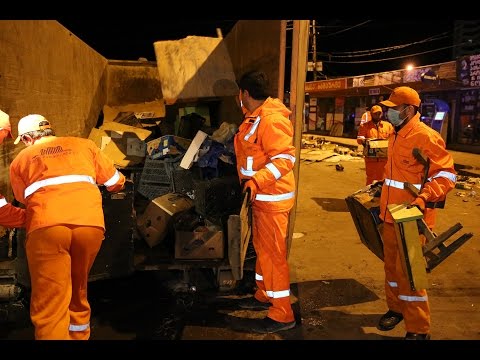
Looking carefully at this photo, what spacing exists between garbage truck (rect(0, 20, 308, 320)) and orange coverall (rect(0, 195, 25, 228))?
1.01 feet

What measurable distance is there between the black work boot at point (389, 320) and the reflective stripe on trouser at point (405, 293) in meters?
0.20

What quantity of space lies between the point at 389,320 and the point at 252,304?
1201mm

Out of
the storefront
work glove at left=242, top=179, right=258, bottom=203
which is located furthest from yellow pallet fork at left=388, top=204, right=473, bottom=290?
the storefront

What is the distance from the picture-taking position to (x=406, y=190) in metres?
3.22

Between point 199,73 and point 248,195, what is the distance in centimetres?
318

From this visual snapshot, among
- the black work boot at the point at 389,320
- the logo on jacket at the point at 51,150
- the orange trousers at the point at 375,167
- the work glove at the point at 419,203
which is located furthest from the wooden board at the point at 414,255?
the orange trousers at the point at 375,167

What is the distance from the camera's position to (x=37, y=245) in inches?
102

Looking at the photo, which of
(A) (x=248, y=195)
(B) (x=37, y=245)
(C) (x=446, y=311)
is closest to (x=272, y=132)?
(A) (x=248, y=195)

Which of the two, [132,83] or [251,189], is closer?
[251,189]

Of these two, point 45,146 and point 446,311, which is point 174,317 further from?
point 446,311

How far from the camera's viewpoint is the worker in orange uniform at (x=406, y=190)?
3.02 m

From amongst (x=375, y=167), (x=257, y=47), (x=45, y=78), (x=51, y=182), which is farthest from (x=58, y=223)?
(x=375, y=167)

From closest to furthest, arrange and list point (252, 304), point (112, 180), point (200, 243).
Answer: point (112, 180) < point (200, 243) < point (252, 304)

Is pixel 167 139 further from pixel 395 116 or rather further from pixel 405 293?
pixel 405 293
